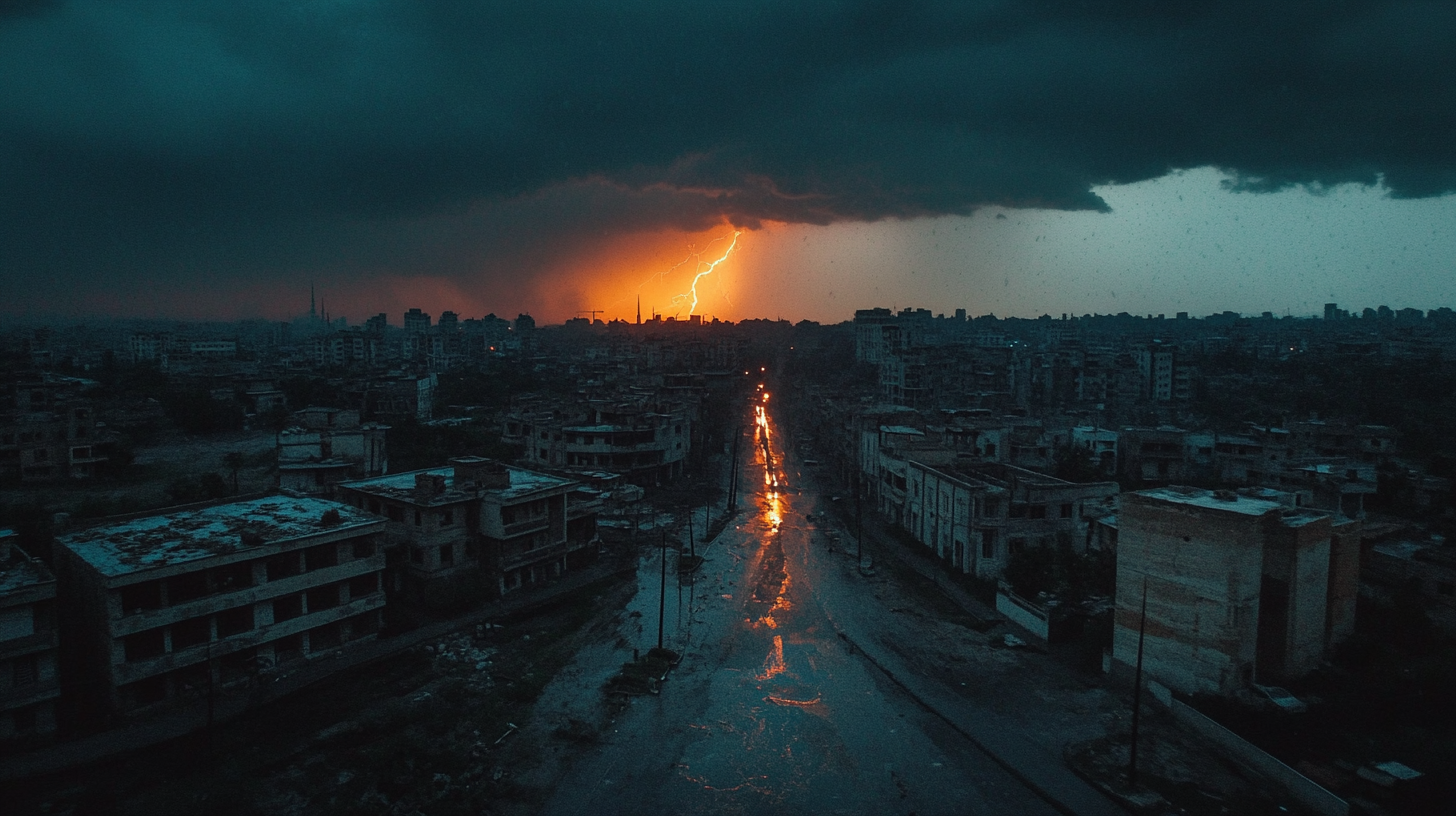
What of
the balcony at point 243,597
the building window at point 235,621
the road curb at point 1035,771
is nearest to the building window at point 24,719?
the balcony at point 243,597

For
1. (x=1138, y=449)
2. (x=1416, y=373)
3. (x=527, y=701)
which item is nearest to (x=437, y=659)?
(x=527, y=701)

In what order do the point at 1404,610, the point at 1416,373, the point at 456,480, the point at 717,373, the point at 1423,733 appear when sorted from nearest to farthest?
the point at 1423,733, the point at 1404,610, the point at 456,480, the point at 1416,373, the point at 717,373

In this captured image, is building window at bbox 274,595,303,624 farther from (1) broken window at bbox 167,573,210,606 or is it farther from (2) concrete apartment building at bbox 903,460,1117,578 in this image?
(2) concrete apartment building at bbox 903,460,1117,578

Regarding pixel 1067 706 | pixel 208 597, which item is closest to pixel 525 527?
pixel 208 597

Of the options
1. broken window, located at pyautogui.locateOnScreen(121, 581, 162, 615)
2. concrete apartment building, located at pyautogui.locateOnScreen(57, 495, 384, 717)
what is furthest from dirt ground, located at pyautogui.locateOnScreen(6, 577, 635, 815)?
broken window, located at pyautogui.locateOnScreen(121, 581, 162, 615)

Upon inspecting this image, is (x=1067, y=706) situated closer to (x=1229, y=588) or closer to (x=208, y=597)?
(x=1229, y=588)

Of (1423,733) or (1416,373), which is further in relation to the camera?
(1416,373)

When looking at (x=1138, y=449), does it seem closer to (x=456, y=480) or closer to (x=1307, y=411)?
(x=1307, y=411)
